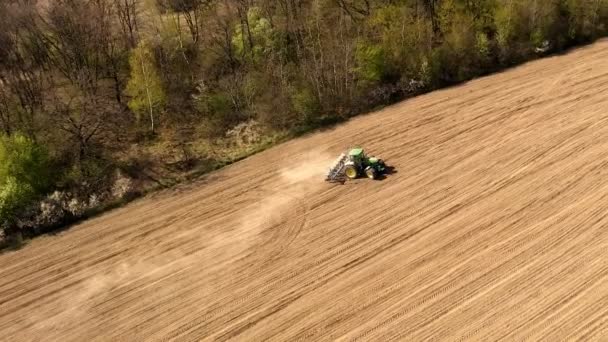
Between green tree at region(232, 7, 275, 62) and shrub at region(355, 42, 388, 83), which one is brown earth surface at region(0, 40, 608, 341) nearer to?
shrub at region(355, 42, 388, 83)

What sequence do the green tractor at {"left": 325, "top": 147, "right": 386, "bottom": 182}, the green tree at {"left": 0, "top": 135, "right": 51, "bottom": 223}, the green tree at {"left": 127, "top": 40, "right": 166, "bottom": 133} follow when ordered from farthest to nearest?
the green tree at {"left": 127, "top": 40, "right": 166, "bottom": 133} → the green tractor at {"left": 325, "top": 147, "right": 386, "bottom": 182} → the green tree at {"left": 0, "top": 135, "right": 51, "bottom": 223}

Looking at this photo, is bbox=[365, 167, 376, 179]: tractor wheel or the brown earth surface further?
bbox=[365, 167, 376, 179]: tractor wheel

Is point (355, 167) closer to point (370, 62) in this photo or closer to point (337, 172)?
point (337, 172)

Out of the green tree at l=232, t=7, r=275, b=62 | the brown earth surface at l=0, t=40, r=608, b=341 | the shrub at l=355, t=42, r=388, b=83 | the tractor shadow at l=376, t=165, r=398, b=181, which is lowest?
the brown earth surface at l=0, t=40, r=608, b=341

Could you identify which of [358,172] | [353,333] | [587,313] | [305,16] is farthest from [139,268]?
[305,16]

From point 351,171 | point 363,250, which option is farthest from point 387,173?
point 363,250

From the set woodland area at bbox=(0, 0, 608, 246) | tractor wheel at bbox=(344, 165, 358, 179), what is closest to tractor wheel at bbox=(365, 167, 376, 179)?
tractor wheel at bbox=(344, 165, 358, 179)

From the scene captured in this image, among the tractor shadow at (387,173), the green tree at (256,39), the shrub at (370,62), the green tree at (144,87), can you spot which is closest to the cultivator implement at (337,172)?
the tractor shadow at (387,173)

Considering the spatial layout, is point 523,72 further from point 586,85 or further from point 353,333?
point 353,333
